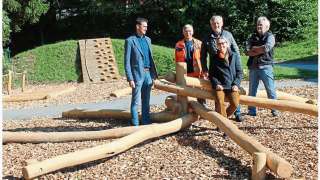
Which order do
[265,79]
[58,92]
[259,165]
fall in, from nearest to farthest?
[259,165] → [265,79] → [58,92]

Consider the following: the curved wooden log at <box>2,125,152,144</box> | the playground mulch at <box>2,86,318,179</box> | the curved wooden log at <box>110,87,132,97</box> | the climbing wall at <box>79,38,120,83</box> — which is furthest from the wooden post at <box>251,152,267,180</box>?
the climbing wall at <box>79,38,120,83</box>

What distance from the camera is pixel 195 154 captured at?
6176 mm

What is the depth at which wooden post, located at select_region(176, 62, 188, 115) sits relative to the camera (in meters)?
7.11

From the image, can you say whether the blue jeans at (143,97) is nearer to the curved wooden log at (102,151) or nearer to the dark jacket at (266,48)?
the curved wooden log at (102,151)

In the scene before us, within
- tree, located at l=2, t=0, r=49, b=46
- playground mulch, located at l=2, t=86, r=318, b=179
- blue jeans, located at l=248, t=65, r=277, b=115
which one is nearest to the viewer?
playground mulch, located at l=2, t=86, r=318, b=179

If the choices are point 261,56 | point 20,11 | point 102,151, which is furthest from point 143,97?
point 20,11

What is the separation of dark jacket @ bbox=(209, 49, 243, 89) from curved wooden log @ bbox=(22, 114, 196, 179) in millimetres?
681

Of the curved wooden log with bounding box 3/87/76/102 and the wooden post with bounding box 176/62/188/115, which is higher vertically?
the wooden post with bounding box 176/62/188/115

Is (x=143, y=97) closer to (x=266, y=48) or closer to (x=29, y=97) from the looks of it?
(x=266, y=48)

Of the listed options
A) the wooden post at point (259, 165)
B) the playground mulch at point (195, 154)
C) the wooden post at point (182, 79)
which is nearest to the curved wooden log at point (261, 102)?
the wooden post at point (182, 79)

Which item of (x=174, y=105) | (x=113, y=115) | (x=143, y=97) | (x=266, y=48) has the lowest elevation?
(x=113, y=115)

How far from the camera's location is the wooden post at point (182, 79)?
7.11m

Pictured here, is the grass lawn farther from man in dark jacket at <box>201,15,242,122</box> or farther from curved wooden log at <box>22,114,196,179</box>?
curved wooden log at <box>22,114,196,179</box>

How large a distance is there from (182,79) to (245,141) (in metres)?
1.67
